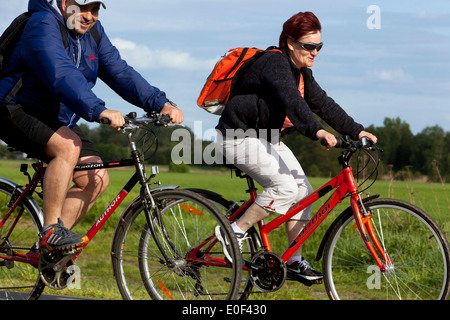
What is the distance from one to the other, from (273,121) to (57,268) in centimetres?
188

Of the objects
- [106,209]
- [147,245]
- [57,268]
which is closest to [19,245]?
[57,268]

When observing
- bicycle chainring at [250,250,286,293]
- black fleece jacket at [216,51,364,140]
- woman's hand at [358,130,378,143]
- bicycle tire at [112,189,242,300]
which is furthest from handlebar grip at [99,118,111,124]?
woman's hand at [358,130,378,143]

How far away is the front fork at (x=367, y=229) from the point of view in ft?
15.3

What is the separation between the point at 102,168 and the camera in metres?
4.91

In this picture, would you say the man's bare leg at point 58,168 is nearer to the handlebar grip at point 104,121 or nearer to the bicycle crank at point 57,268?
the bicycle crank at point 57,268

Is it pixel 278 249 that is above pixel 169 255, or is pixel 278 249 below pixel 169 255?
below

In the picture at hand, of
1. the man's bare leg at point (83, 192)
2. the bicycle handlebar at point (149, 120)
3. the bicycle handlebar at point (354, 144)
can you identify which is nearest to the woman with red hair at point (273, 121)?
the bicycle handlebar at point (354, 144)

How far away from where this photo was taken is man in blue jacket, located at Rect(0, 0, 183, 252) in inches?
177

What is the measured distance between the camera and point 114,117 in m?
4.38

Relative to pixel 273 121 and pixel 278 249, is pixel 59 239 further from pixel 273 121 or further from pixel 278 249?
pixel 278 249

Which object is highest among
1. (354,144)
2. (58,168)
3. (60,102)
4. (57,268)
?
(60,102)

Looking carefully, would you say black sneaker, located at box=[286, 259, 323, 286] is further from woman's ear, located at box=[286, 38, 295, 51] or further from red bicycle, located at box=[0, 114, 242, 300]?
woman's ear, located at box=[286, 38, 295, 51]
